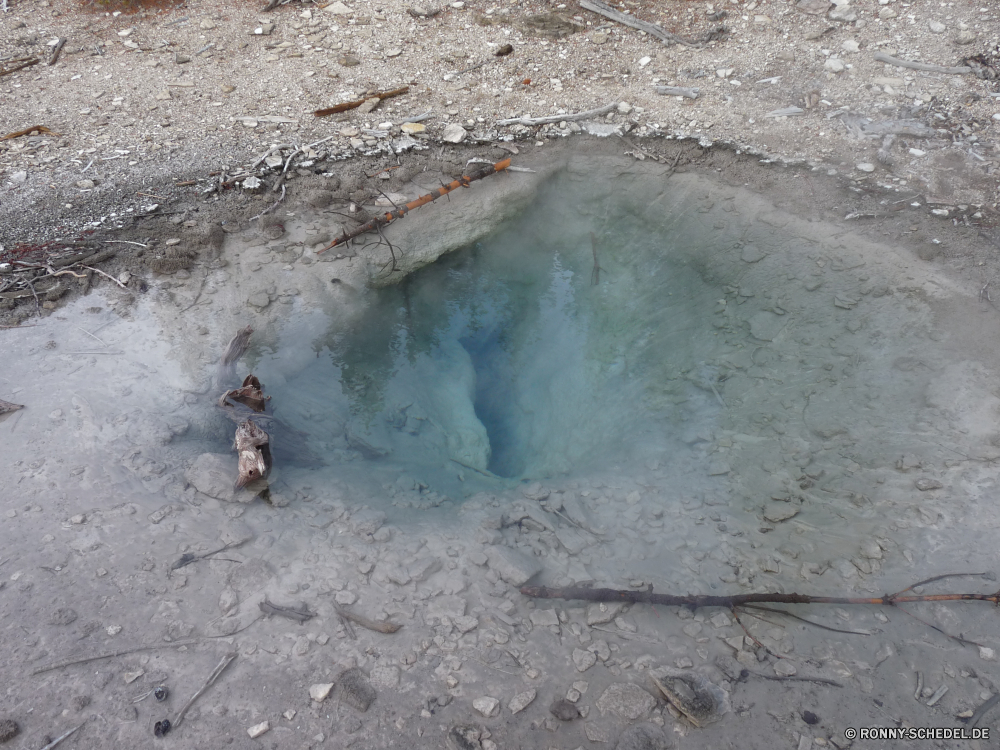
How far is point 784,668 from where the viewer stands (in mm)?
2660

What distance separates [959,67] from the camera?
5988 mm

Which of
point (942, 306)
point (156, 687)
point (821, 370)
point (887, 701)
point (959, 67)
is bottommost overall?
point (156, 687)

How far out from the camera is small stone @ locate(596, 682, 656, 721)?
2.52 m

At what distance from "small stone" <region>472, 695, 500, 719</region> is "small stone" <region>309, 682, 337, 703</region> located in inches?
25.3

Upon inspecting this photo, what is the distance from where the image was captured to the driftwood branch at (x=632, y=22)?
6807 mm

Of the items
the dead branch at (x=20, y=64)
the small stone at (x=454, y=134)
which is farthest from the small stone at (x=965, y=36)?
the dead branch at (x=20, y=64)

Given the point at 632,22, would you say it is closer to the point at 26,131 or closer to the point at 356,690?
the point at 26,131

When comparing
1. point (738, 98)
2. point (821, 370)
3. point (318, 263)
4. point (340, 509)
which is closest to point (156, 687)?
point (340, 509)

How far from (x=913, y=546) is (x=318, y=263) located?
173 inches

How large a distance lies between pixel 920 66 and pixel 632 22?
3094mm

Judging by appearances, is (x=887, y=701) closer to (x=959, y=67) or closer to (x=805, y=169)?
(x=805, y=169)

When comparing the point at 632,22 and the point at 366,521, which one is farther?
the point at 632,22

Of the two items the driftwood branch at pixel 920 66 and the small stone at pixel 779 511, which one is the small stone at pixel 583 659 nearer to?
the small stone at pixel 779 511

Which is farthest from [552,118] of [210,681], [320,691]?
[210,681]
